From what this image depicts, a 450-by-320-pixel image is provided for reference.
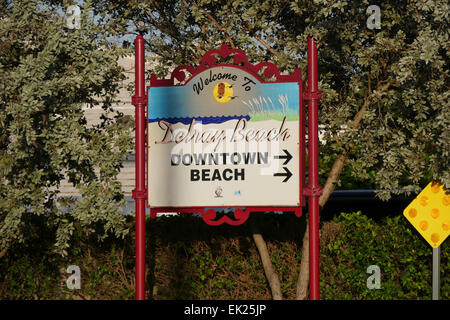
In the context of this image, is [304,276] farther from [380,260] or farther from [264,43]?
[264,43]

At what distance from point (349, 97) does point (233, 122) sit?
2.12 m

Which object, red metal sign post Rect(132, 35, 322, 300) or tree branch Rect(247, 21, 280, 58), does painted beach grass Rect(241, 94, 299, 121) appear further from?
tree branch Rect(247, 21, 280, 58)

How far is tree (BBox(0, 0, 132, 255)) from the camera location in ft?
24.9

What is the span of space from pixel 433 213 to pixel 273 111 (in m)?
2.45

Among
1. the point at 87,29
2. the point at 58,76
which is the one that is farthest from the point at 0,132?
the point at 87,29

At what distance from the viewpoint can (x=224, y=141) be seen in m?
7.32

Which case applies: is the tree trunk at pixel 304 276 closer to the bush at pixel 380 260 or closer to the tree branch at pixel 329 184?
the tree branch at pixel 329 184

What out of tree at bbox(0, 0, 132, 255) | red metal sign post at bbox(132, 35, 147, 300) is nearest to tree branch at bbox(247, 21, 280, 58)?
tree at bbox(0, 0, 132, 255)

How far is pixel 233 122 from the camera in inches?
290

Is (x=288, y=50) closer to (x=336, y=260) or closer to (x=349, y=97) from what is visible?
(x=349, y=97)

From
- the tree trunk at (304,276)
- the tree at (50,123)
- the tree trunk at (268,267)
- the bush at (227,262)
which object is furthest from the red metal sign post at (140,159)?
the tree trunk at (304,276)

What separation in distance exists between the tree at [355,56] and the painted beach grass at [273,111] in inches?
47.3

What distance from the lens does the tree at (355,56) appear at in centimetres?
759

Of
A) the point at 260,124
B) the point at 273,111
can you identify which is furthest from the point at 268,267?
the point at 273,111
